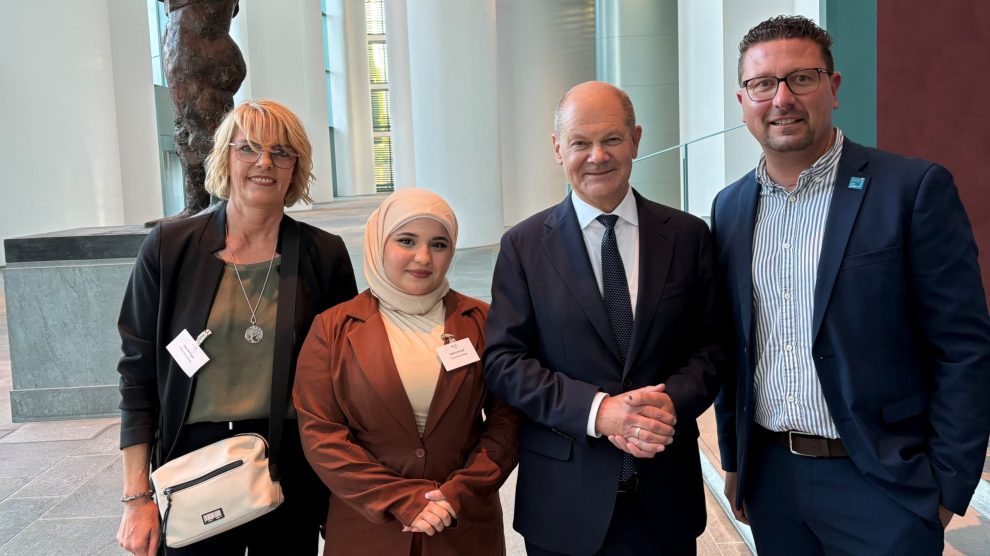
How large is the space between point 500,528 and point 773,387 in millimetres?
886

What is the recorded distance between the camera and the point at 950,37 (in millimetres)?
4051

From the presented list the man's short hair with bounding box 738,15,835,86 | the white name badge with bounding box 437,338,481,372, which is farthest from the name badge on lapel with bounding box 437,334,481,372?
the man's short hair with bounding box 738,15,835,86

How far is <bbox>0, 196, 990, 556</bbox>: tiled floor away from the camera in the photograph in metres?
3.74

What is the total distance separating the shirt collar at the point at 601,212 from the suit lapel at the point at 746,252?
0.94 feet

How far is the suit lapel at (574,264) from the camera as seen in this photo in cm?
205

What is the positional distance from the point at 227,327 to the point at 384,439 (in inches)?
22.3

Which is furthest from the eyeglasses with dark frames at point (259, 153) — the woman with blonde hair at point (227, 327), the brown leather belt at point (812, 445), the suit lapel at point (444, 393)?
the brown leather belt at point (812, 445)

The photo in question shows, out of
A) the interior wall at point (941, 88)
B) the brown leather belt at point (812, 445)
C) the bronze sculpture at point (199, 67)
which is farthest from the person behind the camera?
the bronze sculpture at point (199, 67)

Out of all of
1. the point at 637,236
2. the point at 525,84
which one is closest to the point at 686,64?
the point at 525,84

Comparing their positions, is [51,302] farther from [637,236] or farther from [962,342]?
[962,342]

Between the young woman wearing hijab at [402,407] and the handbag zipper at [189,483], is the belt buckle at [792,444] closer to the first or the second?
the young woman wearing hijab at [402,407]

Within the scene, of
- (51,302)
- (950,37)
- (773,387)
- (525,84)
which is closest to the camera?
(773,387)

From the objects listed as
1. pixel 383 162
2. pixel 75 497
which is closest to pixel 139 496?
pixel 75 497

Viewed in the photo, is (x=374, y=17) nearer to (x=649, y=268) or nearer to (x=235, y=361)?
(x=235, y=361)
